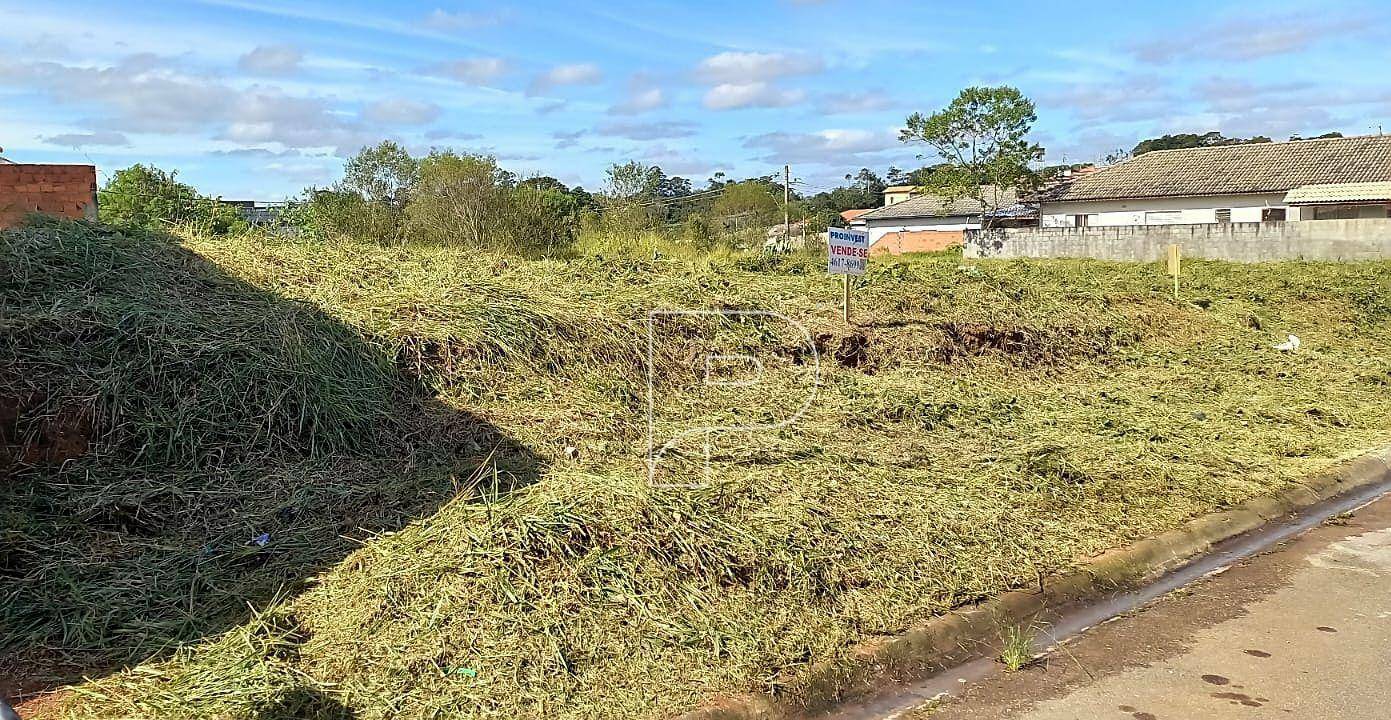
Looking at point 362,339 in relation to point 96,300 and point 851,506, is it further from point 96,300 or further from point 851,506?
point 851,506

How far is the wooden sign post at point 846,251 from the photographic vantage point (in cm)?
870

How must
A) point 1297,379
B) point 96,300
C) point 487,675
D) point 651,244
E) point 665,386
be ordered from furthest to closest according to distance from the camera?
point 651,244
point 1297,379
point 665,386
point 96,300
point 487,675

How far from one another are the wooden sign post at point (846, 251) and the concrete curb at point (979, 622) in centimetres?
371

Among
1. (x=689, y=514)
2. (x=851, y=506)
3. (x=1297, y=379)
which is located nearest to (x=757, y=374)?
(x=851, y=506)

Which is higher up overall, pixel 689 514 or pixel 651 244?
pixel 651 244

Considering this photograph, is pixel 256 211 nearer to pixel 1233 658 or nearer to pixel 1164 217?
pixel 1233 658

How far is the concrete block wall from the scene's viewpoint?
2327 centimetres

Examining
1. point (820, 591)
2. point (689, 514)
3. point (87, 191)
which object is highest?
point (87, 191)

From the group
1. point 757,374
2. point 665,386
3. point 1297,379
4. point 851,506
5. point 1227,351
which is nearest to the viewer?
point 851,506

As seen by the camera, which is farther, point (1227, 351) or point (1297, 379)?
point (1227, 351)

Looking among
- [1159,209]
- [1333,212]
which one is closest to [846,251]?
[1333,212]

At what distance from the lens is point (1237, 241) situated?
24.8m

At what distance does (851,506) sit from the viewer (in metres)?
5.15

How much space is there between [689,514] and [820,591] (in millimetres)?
659
